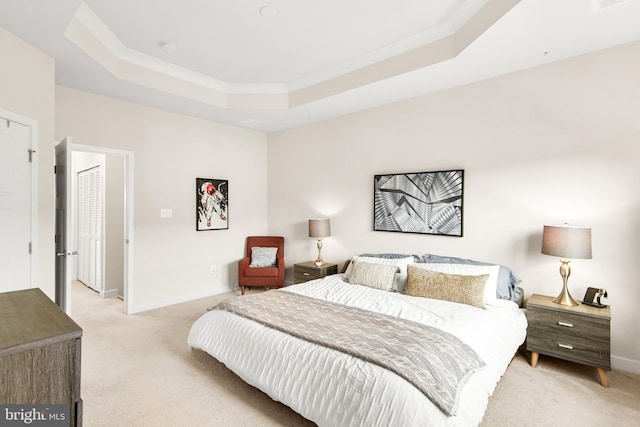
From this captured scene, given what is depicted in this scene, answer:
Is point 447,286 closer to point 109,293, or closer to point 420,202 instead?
point 420,202

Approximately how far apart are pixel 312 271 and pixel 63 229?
2.73 metres

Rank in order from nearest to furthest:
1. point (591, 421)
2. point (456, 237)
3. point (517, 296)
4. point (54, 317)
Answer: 1. point (54, 317)
2. point (591, 421)
3. point (517, 296)
4. point (456, 237)

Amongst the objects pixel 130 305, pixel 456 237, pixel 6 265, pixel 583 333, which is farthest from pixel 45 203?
pixel 583 333

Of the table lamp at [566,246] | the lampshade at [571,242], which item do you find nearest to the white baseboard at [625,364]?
the table lamp at [566,246]

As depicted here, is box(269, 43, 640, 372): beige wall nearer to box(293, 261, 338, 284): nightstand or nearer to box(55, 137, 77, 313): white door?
box(293, 261, 338, 284): nightstand

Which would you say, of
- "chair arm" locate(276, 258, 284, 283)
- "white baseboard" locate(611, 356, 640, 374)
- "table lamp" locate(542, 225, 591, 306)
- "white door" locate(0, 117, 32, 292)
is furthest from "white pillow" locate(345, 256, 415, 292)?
"white door" locate(0, 117, 32, 292)

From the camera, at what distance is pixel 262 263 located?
4953 millimetres

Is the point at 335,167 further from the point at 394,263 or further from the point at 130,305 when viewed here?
the point at 130,305

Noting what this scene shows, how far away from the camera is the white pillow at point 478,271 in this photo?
2.90 m

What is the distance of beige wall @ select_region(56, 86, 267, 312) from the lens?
3855 mm

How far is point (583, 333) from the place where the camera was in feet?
8.41

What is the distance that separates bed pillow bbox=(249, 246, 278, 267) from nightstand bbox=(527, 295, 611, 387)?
3367 millimetres

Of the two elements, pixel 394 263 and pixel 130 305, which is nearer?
pixel 394 263

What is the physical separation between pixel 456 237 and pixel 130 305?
13.1 feet
